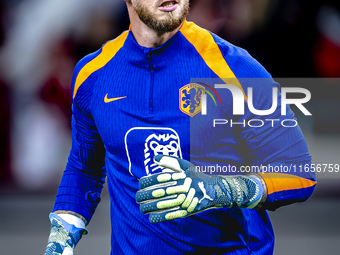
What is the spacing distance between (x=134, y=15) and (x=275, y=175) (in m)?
0.63

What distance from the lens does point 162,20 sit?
120cm

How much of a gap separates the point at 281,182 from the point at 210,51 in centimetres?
42

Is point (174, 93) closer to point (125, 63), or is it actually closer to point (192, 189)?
point (125, 63)

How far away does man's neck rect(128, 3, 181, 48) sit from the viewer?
1.25 metres

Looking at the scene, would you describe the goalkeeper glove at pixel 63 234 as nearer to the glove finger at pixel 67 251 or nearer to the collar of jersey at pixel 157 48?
the glove finger at pixel 67 251

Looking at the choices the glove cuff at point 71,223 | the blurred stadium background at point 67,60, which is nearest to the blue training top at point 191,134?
the glove cuff at point 71,223

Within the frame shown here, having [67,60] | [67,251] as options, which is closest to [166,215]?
[67,251]

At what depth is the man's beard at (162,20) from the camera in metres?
1.20

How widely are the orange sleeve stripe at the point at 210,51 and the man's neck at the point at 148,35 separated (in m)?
0.04

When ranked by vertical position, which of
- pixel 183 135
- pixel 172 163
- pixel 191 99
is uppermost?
pixel 191 99

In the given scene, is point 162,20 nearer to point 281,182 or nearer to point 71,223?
point 281,182

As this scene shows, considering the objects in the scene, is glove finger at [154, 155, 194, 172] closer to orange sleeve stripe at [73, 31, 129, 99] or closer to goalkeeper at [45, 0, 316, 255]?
goalkeeper at [45, 0, 316, 255]

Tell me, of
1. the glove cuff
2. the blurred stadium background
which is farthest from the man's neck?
the blurred stadium background

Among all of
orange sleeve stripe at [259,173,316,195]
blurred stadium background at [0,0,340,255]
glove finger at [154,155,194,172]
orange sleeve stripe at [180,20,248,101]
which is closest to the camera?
glove finger at [154,155,194,172]
